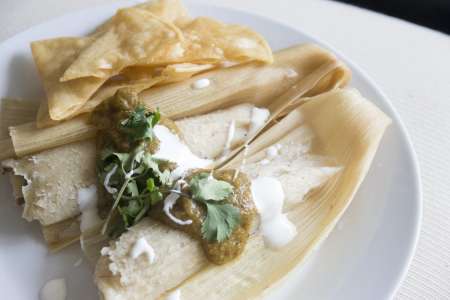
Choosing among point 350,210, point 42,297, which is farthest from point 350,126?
point 42,297

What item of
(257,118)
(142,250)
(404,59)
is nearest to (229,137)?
(257,118)

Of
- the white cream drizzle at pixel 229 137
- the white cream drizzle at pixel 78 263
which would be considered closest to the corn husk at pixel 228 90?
the white cream drizzle at pixel 229 137

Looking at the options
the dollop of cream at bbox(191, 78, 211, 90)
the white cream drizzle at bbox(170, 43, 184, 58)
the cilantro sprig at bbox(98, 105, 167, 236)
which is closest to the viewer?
the cilantro sprig at bbox(98, 105, 167, 236)

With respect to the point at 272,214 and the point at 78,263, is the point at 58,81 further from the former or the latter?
the point at 272,214

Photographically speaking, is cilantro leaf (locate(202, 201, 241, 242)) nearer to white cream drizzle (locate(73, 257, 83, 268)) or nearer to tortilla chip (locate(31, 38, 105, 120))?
white cream drizzle (locate(73, 257, 83, 268))

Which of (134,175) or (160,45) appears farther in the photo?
(160,45)

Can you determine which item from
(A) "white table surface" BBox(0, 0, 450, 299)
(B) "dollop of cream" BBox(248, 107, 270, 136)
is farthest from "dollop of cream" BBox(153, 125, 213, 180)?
(A) "white table surface" BBox(0, 0, 450, 299)

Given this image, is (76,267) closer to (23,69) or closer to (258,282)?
(258,282)

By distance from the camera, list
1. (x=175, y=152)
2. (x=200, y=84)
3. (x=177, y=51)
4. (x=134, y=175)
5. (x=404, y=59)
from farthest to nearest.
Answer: (x=404, y=59)
(x=200, y=84)
(x=177, y=51)
(x=175, y=152)
(x=134, y=175)
